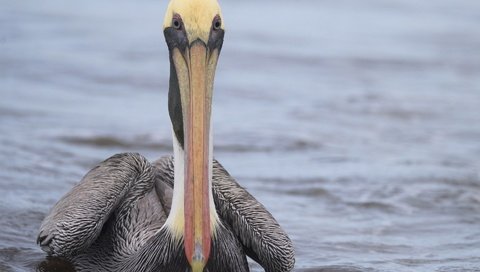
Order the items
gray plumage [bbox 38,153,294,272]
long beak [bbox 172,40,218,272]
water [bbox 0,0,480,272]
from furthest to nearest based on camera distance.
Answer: water [bbox 0,0,480,272]
gray plumage [bbox 38,153,294,272]
long beak [bbox 172,40,218,272]

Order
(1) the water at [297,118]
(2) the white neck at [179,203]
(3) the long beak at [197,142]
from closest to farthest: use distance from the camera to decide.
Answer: (3) the long beak at [197,142]
(2) the white neck at [179,203]
(1) the water at [297,118]

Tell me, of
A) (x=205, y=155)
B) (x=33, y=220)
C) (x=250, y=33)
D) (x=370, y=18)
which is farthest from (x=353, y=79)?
(x=205, y=155)

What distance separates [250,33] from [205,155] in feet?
36.6

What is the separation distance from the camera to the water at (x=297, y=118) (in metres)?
7.93

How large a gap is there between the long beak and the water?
2.05 m

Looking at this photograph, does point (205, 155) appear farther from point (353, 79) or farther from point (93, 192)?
point (353, 79)

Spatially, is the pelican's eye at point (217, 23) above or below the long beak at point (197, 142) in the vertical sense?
above

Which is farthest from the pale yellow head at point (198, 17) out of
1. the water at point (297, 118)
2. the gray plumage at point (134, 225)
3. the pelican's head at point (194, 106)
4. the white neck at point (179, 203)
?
the water at point (297, 118)

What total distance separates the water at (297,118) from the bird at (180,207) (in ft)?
3.07

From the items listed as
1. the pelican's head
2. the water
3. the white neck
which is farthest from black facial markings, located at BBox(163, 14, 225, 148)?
the water

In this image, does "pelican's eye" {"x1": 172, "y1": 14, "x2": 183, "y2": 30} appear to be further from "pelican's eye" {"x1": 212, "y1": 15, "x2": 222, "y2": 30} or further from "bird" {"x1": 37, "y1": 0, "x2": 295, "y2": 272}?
"pelican's eye" {"x1": 212, "y1": 15, "x2": 222, "y2": 30}

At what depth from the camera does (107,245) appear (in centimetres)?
607

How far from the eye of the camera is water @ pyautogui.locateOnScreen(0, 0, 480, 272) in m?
7.93

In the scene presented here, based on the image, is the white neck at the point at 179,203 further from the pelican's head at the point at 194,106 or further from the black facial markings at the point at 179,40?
the black facial markings at the point at 179,40
